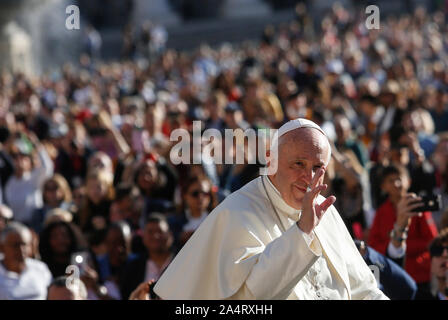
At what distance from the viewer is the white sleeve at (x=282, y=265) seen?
372cm

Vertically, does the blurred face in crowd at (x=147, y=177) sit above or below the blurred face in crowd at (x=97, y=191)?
above

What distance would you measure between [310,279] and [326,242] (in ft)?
0.78

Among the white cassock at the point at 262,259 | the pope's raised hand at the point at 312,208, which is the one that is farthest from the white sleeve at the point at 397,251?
the pope's raised hand at the point at 312,208

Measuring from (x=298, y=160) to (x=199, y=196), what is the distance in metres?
3.84

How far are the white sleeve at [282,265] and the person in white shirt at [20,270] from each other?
3.65 m

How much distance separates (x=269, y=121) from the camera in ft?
36.0

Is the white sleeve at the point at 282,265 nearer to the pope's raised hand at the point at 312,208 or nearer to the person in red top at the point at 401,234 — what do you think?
the pope's raised hand at the point at 312,208

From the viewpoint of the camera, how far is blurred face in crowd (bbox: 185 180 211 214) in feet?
25.7

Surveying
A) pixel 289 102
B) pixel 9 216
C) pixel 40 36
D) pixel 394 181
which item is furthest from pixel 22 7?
pixel 394 181

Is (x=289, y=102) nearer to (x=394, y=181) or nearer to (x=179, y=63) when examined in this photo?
(x=394, y=181)

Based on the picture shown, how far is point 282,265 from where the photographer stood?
Result: 373 cm

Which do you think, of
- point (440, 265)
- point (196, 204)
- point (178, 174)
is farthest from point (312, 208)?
point (178, 174)

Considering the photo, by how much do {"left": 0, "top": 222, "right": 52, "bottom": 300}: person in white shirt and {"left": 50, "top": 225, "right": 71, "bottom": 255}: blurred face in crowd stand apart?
448 mm
